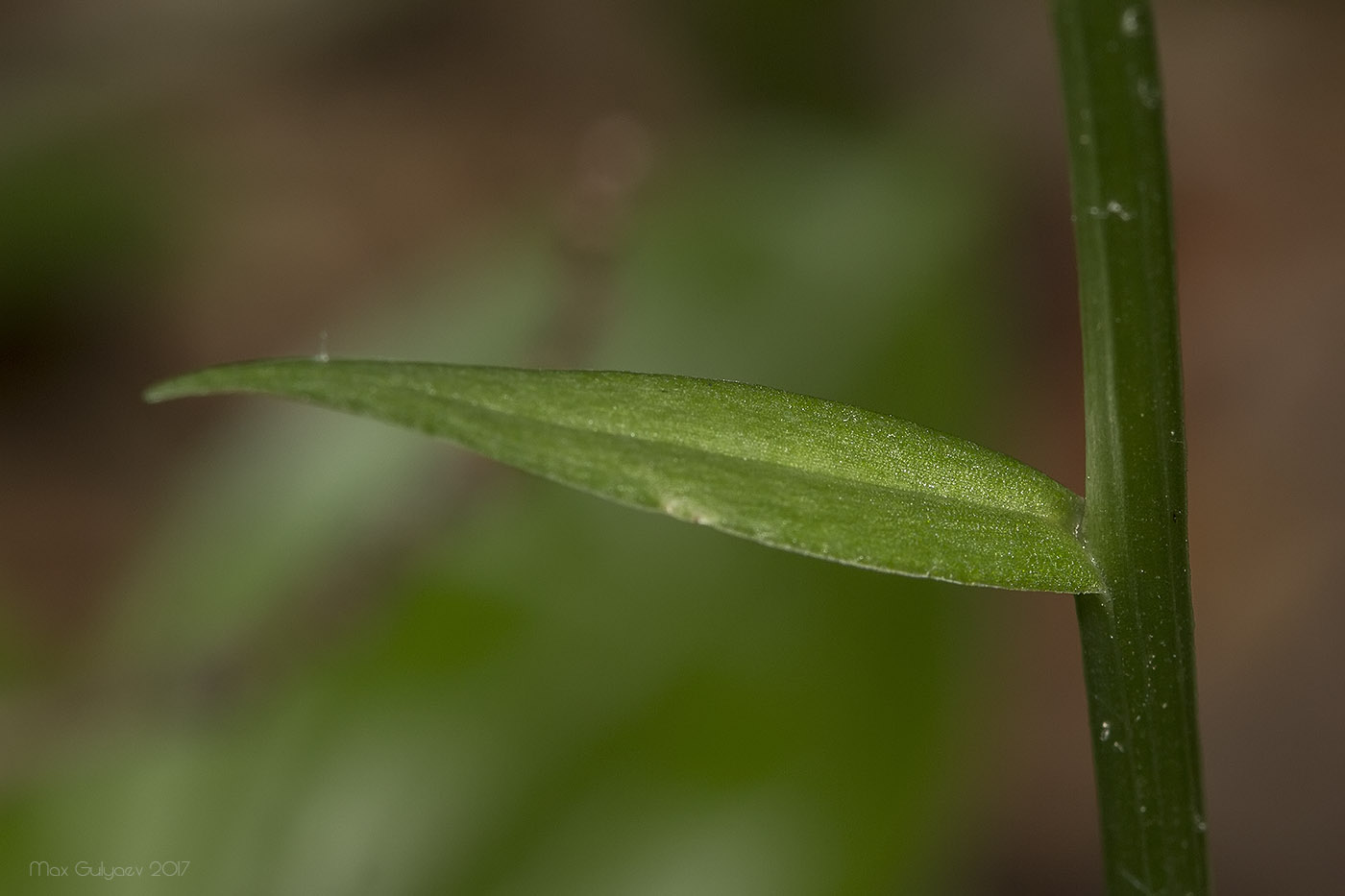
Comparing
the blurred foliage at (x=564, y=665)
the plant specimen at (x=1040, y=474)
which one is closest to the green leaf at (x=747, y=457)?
the plant specimen at (x=1040, y=474)

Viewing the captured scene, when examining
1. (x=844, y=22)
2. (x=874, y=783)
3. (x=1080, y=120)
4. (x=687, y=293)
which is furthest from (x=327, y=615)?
(x=844, y=22)

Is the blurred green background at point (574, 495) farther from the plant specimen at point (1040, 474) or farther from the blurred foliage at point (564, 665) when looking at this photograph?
the plant specimen at point (1040, 474)

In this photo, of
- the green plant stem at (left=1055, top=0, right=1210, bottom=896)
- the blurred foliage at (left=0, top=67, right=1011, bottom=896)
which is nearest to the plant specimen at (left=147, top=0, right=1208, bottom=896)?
the green plant stem at (left=1055, top=0, right=1210, bottom=896)

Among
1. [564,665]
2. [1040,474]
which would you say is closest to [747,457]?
[1040,474]

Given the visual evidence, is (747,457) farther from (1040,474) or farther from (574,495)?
(574,495)

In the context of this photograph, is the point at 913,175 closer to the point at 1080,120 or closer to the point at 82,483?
the point at 1080,120

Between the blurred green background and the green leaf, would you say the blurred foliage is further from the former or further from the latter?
the green leaf
